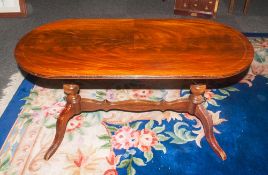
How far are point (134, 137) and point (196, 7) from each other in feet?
8.18

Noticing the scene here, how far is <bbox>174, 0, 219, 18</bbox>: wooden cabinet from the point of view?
3.85 metres

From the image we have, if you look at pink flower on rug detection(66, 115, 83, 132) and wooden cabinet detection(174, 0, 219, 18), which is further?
wooden cabinet detection(174, 0, 219, 18)

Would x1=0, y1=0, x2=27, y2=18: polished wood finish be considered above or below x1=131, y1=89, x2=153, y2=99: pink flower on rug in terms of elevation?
above

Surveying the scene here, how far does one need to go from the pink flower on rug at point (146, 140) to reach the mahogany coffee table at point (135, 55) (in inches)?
8.4

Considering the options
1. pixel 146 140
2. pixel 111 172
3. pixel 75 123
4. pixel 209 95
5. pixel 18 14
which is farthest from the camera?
pixel 18 14

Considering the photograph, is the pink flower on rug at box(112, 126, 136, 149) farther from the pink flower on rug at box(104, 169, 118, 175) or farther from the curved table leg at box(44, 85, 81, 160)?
the curved table leg at box(44, 85, 81, 160)

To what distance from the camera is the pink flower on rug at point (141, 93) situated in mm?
2551

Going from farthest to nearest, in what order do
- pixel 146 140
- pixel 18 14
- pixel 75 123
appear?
1. pixel 18 14
2. pixel 75 123
3. pixel 146 140

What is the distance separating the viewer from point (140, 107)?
81.9 inches

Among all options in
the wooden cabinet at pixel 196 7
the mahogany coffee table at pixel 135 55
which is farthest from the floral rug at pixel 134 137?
the wooden cabinet at pixel 196 7

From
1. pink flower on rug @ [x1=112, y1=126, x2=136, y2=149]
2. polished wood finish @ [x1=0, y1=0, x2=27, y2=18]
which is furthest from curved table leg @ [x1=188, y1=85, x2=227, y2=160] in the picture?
polished wood finish @ [x1=0, y1=0, x2=27, y2=18]

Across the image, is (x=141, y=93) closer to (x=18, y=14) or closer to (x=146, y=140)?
(x=146, y=140)

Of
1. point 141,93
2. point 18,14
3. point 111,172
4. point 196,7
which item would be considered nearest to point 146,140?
point 111,172

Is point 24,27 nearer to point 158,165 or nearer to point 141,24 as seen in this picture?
point 141,24
